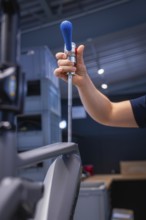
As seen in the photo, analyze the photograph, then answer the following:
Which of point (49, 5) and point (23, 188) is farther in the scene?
point (49, 5)

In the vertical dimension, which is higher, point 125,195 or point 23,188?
point 23,188

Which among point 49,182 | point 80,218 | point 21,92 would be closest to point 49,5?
point 80,218

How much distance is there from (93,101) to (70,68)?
253 millimetres

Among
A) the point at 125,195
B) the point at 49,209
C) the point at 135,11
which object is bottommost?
the point at 125,195

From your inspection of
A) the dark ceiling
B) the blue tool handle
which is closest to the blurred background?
the dark ceiling

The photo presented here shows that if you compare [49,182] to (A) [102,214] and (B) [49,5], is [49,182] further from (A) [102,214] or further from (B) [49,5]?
(B) [49,5]

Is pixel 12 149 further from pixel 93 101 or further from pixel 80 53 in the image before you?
pixel 93 101

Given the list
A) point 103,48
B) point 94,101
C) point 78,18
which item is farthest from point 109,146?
point 94,101

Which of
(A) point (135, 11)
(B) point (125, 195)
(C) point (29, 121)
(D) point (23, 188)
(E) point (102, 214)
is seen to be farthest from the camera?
(B) point (125, 195)

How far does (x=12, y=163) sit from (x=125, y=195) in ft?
13.3

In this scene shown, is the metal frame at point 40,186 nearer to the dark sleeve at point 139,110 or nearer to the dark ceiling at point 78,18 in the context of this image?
the dark sleeve at point 139,110

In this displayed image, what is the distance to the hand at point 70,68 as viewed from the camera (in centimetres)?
57

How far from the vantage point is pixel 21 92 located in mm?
283

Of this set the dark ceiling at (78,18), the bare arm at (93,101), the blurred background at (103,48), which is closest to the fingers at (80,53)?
the bare arm at (93,101)
